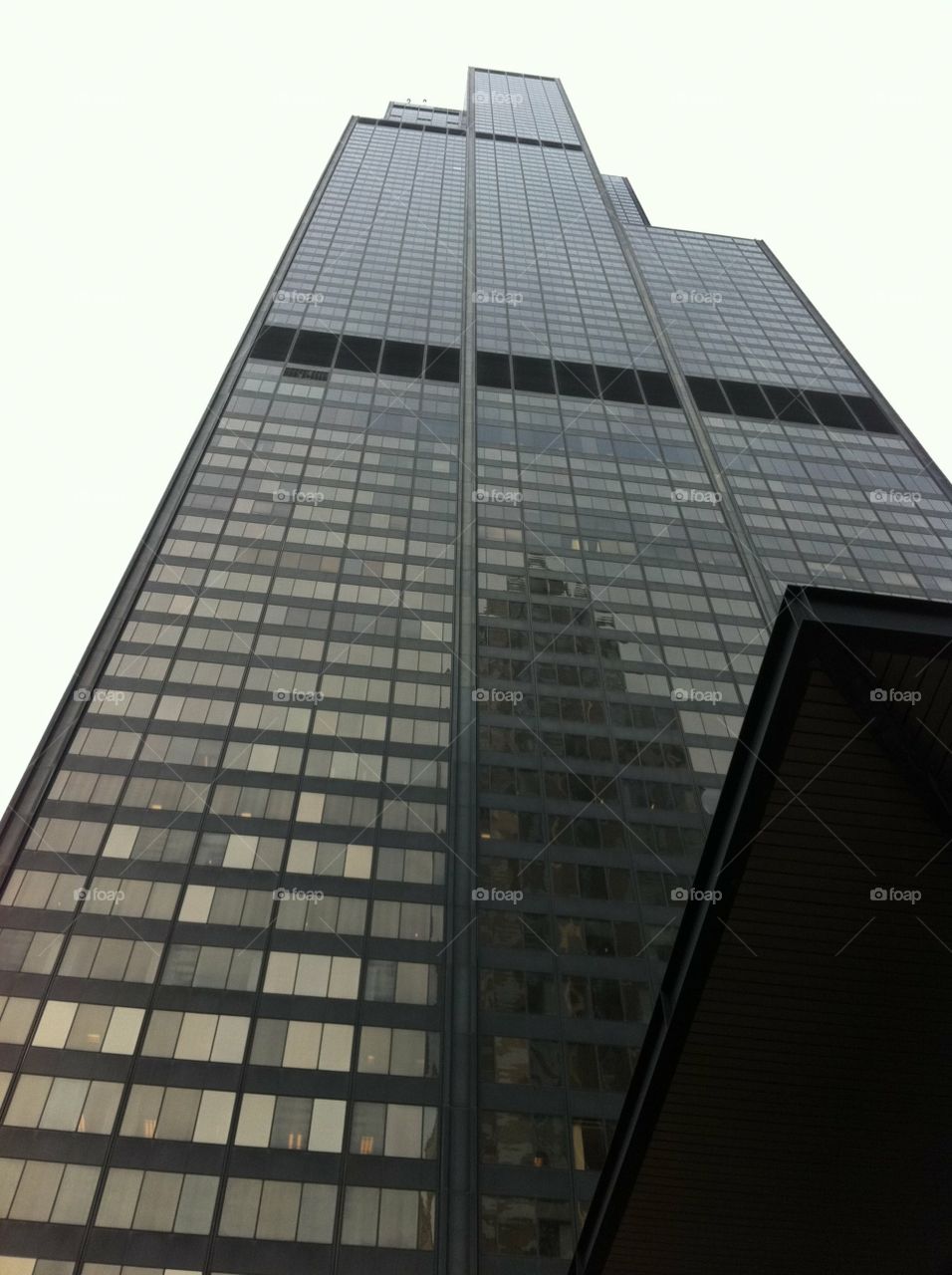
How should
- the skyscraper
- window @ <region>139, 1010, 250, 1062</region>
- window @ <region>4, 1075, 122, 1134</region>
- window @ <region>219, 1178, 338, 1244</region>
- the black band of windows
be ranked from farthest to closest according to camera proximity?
the black band of windows → window @ <region>139, 1010, 250, 1062</region> → the skyscraper → window @ <region>4, 1075, 122, 1134</region> → window @ <region>219, 1178, 338, 1244</region>

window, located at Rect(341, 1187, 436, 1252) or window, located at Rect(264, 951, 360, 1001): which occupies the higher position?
window, located at Rect(264, 951, 360, 1001)

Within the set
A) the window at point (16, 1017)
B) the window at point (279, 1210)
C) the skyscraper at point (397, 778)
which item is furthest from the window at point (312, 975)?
the window at point (16, 1017)

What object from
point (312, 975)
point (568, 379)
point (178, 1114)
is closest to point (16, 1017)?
point (178, 1114)

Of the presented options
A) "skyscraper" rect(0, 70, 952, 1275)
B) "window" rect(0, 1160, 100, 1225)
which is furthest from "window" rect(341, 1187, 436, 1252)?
"window" rect(0, 1160, 100, 1225)

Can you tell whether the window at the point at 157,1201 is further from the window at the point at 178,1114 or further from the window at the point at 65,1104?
the window at the point at 65,1104

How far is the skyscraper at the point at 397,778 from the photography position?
112 ft

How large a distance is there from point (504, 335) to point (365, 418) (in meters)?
23.7

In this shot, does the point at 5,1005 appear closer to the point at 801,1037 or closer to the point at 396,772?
the point at 396,772

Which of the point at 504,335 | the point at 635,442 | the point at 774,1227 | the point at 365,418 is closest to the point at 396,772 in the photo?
the point at 774,1227

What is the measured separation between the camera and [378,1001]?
39.4m

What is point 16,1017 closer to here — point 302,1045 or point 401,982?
point 302,1045

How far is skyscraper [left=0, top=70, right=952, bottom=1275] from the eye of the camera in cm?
3419

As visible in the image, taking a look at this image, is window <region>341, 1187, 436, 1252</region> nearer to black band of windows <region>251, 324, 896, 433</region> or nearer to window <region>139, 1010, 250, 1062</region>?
window <region>139, 1010, 250, 1062</region>

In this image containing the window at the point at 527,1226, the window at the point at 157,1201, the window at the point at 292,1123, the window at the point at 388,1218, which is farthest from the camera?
the window at the point at 292,1123
